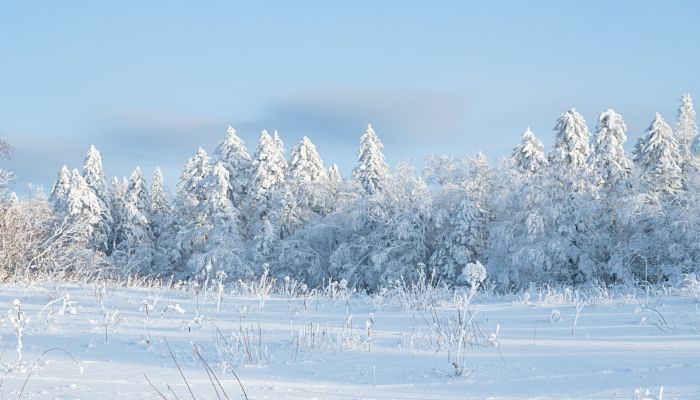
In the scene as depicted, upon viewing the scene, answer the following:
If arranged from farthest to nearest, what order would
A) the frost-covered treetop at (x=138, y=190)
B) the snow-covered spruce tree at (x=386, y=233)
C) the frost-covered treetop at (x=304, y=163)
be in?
the frost-covered treetop at (x=138, y=190) → the frost-covered treetop at (x=304, y=163) → the snow-covered spruce tree at (x=386, y=233)

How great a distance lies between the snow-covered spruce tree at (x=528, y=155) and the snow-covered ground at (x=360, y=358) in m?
28.1

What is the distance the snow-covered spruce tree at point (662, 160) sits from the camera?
3092 cm

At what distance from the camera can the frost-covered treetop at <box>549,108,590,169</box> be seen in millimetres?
32781

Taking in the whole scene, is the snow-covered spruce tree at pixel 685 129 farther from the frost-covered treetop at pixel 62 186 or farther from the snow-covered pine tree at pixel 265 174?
the frost-covered treetop at pixel 62 186

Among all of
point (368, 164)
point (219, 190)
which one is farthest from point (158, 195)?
point (368, 164)

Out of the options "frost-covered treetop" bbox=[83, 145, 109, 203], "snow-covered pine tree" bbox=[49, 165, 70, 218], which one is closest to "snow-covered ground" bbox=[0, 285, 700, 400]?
"snow-covered pine tree" bbox=[49, 165, 70, 218]

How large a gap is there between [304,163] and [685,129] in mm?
23048

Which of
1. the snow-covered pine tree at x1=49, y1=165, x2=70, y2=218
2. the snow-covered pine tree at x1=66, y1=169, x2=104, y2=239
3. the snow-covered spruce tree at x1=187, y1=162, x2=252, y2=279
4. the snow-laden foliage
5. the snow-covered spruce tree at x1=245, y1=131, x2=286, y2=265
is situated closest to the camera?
the snow-laden foliage

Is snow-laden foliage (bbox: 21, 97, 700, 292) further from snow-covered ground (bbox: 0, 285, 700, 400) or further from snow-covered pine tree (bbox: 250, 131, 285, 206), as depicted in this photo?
snow-covered ground (bbox: 0, 285, 700, 400)

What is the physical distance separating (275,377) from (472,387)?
139 cm

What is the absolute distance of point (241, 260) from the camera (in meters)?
38.3

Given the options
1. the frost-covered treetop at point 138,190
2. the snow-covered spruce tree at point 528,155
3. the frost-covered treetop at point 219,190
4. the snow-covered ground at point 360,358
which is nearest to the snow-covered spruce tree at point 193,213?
the frost-covered treetop at point 219,190

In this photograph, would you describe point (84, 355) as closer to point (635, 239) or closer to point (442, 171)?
point (635, 239)

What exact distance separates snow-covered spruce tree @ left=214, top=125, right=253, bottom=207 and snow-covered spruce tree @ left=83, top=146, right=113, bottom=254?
31.2 feet
